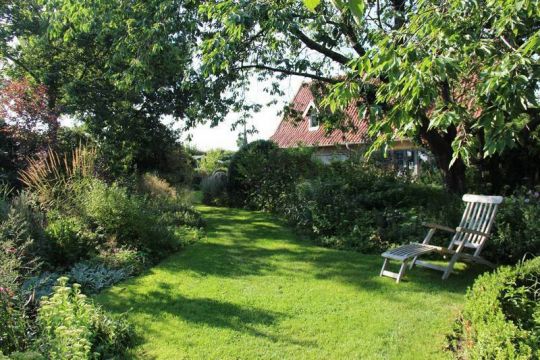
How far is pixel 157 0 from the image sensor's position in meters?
8.61

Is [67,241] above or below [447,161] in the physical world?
below

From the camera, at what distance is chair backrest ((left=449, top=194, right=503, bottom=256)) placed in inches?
249

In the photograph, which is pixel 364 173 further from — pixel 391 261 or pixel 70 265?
pixel 70 265

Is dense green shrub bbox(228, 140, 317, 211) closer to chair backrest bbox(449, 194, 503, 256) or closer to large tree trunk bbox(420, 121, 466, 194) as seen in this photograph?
large tree trunk bbox(420, 121, 466, 194)

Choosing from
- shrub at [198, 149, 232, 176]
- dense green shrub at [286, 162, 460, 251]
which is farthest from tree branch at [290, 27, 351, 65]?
Answer: shrub at [198, 149, 232, 176]

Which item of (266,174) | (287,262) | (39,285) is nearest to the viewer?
(39,285)

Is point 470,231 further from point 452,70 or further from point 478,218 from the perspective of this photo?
point 452,70

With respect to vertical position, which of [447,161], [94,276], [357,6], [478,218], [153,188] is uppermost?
[357,6]

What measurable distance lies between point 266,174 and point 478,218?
25.1ft

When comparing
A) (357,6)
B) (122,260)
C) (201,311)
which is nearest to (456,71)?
(357,6)

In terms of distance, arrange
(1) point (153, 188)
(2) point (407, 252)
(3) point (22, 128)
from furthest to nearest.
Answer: (1) point (153, 188), (3) point (22, 128), (2) point (407, 252)

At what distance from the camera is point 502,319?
3.49m

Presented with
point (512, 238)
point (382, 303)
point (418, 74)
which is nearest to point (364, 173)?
point (512, 238)

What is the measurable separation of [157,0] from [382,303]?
7090 millimetres
